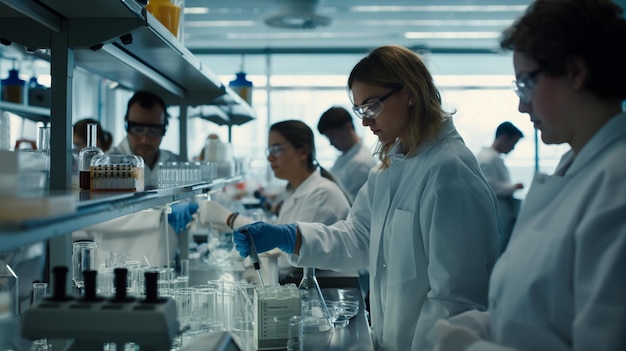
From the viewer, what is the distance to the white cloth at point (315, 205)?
3.21 metres

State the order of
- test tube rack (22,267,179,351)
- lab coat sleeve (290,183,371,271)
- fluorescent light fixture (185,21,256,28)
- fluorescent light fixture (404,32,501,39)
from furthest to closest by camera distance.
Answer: fluorescent light fixture (404,32,501,39) → fluorescent light fixture (185,21,256,28) → lab coat sleeve (290,183,371,271) → test tube rack (22,267,179,351)

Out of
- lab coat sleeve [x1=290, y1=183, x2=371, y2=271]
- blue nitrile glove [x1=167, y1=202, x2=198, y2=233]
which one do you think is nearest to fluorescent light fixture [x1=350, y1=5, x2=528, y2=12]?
blue nitrile glove [x1=167, y1=202, x2=198, y2=233]

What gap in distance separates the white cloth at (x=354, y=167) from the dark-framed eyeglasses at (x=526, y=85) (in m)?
3.96

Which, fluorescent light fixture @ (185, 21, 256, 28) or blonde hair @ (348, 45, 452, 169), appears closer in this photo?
blonde hair @ (348, 45, 452, 169)

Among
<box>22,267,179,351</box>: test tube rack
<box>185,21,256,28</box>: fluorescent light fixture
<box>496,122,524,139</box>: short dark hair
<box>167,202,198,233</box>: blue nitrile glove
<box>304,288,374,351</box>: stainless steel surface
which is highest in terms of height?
<box>185,21,256,28</box>: fluorescent light fixture

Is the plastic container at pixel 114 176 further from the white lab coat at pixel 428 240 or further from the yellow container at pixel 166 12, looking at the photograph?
the white lab coat at pixel 428 240

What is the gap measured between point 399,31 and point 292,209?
228 inches

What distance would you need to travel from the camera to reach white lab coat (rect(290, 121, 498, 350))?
1706 mm

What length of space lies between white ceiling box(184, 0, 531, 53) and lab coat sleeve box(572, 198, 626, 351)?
5342mm

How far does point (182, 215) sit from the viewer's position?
131 inches

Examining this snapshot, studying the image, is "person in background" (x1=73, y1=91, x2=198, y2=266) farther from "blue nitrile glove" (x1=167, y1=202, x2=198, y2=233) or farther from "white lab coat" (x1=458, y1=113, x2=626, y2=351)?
"white lab coat" (x1=458, y1=113, x2=626, y2=351)

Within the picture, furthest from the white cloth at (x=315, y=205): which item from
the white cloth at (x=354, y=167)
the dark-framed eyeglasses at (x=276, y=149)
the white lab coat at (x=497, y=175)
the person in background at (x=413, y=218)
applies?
the white lab coat at (x=497, y=175)

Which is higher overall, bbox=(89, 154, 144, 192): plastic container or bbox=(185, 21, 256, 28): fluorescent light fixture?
bbox=(185, 21, 256, 28): fluorescent light fixture

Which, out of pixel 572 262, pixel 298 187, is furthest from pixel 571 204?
pixel 298 187
